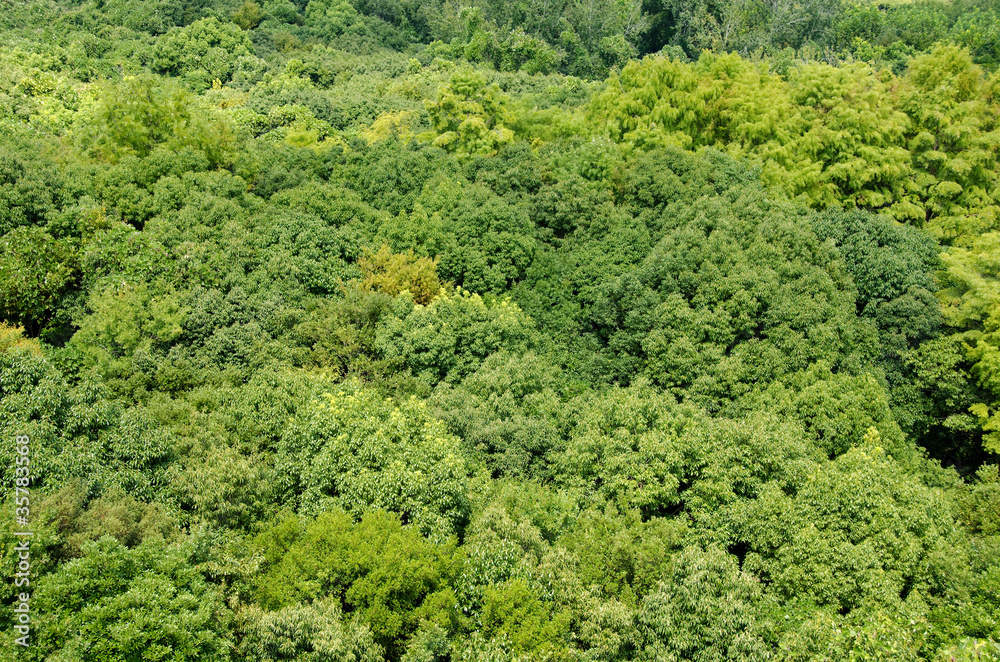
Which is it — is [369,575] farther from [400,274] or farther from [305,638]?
[400,274]

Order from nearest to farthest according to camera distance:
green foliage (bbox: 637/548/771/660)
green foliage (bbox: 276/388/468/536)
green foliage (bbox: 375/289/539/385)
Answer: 1. green foliage (bbox: 637/548/771/660)
2. green foliage (bbox: 276/388/468/536)
3. green foliage (bbox: 375/289/539/385)

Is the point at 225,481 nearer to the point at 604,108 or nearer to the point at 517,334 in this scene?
the point at 517,334

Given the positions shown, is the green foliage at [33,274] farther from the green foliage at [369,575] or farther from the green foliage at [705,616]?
the green foliage at [705,616]

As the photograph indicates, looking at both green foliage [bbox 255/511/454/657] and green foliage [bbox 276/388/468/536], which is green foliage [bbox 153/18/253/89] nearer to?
green foliage [bbox 276/388/468/536]

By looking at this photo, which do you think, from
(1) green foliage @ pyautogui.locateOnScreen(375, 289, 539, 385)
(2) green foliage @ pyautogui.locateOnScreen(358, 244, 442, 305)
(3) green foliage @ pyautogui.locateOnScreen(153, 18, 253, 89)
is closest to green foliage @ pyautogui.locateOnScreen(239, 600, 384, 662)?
(1) green foliage @ pyautogui.locateOnScreen(375, 289, 539, 385)

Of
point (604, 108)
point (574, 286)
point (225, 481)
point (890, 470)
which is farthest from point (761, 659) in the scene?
point (604, 108)

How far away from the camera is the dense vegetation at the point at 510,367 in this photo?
1958 cm

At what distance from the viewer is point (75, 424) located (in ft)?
73.9
